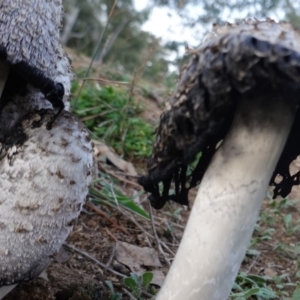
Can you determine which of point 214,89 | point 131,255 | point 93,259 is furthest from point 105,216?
point 214,89

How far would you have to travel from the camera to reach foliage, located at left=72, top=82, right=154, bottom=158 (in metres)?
3.87

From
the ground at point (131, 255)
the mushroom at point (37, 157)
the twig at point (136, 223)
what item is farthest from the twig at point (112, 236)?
the mushroom at point (37, 157)

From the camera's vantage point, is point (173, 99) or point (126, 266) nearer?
point (173, 99)

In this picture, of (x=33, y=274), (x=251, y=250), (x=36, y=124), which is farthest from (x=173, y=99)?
(x=251, y=250)

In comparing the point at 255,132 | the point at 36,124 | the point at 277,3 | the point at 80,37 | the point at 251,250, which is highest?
the point at 277,3

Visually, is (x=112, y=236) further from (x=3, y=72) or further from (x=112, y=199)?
(x=3, y=72)

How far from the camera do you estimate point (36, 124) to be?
5.41 ft

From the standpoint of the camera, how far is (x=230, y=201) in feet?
4.26

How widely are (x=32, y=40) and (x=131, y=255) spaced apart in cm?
117

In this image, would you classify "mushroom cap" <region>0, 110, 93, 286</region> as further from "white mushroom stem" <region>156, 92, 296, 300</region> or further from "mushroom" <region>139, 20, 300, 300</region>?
"white mushroom stem" <region>156, 92, 296, 300</region>

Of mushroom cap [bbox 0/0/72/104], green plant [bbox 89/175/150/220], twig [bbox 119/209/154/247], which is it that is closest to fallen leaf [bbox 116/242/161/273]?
twig [bbox 119/209/154/247]

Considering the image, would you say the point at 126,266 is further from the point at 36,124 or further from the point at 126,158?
the point at 126,158

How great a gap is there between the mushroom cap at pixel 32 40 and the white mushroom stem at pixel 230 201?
1.95 feet

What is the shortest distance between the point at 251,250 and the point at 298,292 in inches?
31.1
